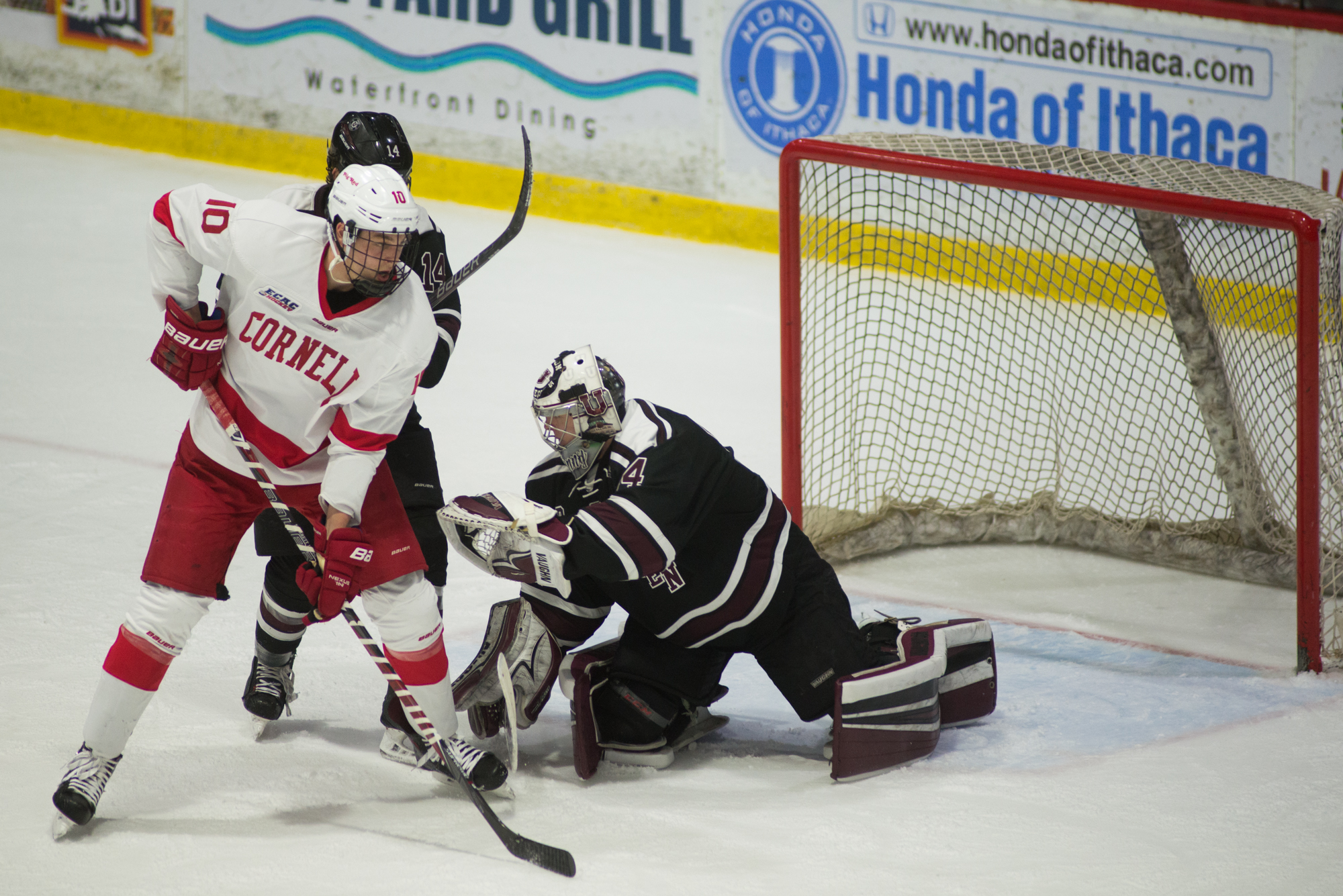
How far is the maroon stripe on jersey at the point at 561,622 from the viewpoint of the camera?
2840mm

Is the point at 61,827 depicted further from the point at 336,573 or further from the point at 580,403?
the point at 580,403

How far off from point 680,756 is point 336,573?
0.83m

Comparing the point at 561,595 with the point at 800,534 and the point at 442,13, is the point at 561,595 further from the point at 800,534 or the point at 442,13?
the point at 442,13

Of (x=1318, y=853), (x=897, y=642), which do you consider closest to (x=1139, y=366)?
(x=897, y=642)

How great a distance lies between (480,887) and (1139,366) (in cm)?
293

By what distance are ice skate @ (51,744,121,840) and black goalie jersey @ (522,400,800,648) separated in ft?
2.64

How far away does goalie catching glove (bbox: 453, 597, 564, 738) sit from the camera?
2.80m

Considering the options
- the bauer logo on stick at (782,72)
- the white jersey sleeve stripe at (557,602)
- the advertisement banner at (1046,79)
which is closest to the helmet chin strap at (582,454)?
the white jersey sleeve stripe at (557,602)

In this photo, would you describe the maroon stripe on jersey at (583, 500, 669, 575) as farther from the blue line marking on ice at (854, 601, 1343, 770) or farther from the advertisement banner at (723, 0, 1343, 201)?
the advertisement banner at (723, 0, 1343, 201)

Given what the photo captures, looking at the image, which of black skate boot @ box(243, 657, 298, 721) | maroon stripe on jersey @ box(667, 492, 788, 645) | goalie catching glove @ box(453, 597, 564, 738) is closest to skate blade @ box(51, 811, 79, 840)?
black skate boot @ box(243, 657, 298, 721)

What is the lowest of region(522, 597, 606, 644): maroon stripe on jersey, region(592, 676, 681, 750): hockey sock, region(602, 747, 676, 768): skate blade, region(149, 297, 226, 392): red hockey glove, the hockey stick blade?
the hockey stick blade

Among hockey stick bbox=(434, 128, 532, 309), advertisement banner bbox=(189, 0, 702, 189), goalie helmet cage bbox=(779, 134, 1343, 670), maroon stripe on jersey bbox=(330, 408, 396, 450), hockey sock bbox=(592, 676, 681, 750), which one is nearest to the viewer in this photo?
maroon stripe on jersey bbox=(330, 408, 396, 450)

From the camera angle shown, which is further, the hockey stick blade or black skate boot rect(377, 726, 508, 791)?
black skate boot rect(377, 726, 508, 791)

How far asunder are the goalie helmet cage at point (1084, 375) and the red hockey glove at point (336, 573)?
65.1 inches
